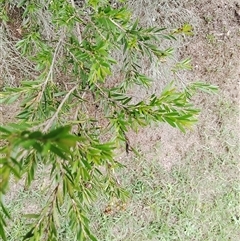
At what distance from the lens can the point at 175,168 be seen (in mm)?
2480

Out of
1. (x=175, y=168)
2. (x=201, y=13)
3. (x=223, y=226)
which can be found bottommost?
(x=223, y=226)

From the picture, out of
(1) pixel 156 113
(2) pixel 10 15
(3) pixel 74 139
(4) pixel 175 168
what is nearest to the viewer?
(3) pixel 74 139

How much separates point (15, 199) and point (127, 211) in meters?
0.67

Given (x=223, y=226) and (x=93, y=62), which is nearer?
(x=93, y=62)

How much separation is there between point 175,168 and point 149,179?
173mm

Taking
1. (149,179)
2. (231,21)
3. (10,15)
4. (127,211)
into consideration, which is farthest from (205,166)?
(10,15)

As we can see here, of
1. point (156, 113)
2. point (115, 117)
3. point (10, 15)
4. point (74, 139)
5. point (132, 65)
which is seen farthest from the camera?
point (10, 15)

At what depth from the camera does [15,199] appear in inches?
93.8

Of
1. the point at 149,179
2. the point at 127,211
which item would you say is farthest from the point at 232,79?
the point at 127,211

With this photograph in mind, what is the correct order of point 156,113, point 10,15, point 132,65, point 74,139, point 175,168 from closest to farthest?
point 74,139, point 156,113, point 132,65, point 10,15, point 175,168

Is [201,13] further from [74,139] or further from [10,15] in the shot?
[74,139]

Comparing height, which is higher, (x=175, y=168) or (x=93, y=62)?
(x=93, y=62)

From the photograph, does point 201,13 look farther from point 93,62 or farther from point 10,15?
point 93,62

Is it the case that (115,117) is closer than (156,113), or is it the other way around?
(156,113)
